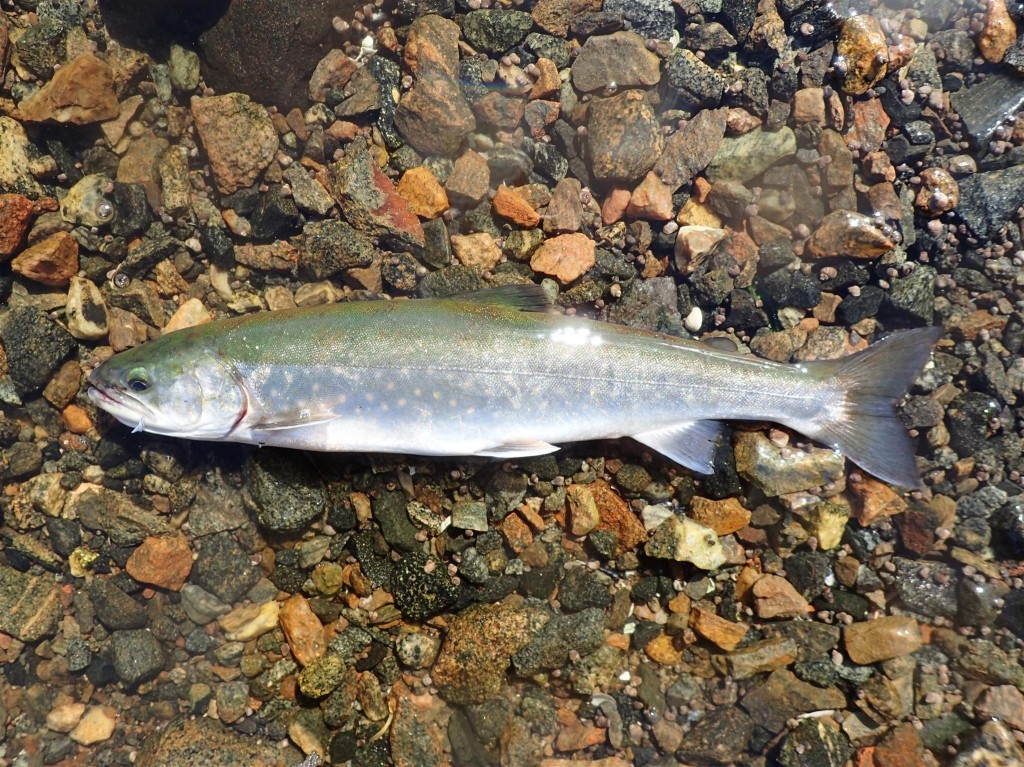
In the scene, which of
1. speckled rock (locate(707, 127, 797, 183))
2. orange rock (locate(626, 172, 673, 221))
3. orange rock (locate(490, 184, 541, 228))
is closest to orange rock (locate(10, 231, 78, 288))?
orange rock (locate(490, 184, 541, 228))

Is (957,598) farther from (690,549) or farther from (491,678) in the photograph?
(491,678)

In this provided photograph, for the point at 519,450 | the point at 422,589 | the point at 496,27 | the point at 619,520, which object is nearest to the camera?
the point at 519,450

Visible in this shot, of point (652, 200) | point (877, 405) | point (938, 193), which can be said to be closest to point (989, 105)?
point (938, 193)

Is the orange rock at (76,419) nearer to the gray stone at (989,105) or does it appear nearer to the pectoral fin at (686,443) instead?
the pectoral fin at (686,443)

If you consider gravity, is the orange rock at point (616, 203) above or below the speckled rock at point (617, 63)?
below

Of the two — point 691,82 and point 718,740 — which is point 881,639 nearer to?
point 718,740

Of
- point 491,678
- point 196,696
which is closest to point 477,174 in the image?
point 491,678

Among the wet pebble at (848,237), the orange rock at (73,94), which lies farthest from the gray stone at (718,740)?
the orange rock at (73,94)
